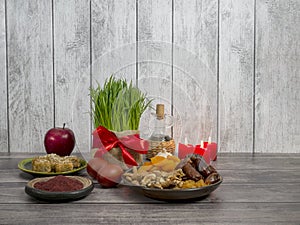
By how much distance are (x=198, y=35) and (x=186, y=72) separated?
0.16 m

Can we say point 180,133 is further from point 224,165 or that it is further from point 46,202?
point 46,202

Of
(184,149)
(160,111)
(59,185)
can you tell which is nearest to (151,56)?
(160,111)

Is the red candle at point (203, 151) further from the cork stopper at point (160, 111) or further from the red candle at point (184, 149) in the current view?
the cork stopper at point (160, 111)

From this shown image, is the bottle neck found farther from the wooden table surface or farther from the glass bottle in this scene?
the wooden table surface

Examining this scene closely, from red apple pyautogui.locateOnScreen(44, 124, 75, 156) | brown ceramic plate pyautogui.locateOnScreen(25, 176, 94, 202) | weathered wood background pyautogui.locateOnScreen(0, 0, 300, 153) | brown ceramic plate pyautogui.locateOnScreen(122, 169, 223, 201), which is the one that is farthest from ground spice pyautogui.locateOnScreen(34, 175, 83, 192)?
weathered wood background pyautogui.locateOnScreen(0, 0, 300, 153)

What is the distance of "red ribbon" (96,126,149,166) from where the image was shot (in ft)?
4.06

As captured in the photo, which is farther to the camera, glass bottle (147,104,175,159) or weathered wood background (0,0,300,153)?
weathered wood background (0,0,300,153)

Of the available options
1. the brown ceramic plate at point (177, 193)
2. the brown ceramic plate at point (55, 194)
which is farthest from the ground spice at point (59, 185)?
the brown ceramic plate at point (177, 193)

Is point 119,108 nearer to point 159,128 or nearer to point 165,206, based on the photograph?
point 159,128

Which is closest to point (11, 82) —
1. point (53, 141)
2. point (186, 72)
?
point (53, 141)

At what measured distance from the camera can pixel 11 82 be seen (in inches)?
64.7

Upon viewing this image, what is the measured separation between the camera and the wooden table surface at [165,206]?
93cm

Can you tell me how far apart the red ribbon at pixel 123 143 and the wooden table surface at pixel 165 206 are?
117mm

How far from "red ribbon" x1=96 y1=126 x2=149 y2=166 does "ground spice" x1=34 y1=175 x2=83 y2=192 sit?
187mm
